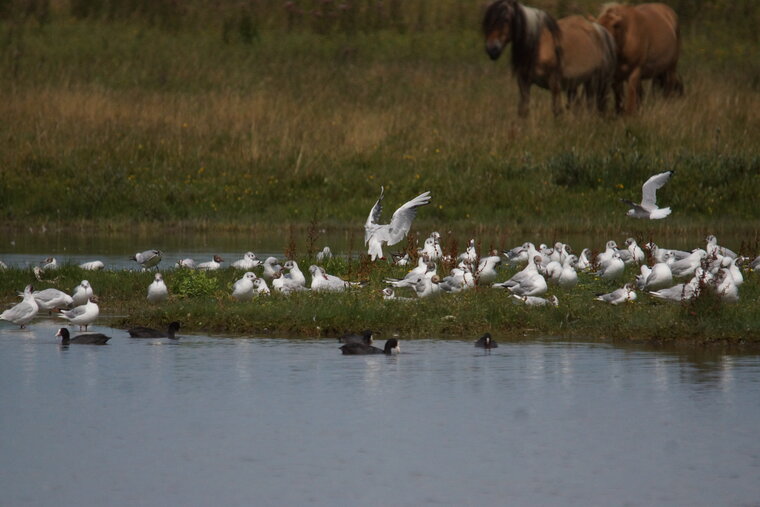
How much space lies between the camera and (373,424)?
1215cm

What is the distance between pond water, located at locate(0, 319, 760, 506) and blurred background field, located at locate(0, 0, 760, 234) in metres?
13.8

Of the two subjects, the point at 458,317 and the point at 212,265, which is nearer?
the point at 458,317

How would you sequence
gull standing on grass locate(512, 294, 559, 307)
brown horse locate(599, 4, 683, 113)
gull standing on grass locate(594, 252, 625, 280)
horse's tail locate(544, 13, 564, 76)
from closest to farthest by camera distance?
1. gull standing on grass locate(512, 294, 559, 307)
2. gull standing on grass locate(594, 252, 625, 280)
3. horse's tail locate(544, 13, 564, 76)
4. brown horse locate(599, 4, 683, 113)

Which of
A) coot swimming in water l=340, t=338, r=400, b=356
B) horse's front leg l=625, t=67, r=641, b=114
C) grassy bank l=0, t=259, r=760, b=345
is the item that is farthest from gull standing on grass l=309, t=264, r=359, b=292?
horse's front leg l=625, t=67, r=641, b=114

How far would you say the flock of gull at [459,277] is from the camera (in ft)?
54.9

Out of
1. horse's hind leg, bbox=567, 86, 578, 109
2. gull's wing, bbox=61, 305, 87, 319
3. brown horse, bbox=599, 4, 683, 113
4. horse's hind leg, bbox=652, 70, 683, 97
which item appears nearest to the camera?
gull's wing, bbox=61, 305, 87, 319

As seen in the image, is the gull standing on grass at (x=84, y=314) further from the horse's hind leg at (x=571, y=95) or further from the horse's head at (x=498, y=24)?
the horse's hind leg at (x=571, y=95)

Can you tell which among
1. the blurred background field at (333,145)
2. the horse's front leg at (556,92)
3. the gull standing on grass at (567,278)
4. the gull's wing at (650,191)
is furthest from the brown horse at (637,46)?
the gull standing on grass at (567,278)

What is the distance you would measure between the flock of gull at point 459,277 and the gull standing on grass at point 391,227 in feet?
0.05

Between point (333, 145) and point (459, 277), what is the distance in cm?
1433

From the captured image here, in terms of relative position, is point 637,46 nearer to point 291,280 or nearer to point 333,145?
point 333,145

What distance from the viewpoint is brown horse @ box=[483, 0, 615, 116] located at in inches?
1268

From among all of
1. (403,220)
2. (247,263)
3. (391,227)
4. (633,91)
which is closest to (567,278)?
(403,220)

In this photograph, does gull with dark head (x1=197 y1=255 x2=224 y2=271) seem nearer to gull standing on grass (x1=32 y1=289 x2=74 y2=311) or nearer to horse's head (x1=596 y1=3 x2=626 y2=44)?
gull standing on grass (x1=32 y1=289 x2=74 y2=311)
